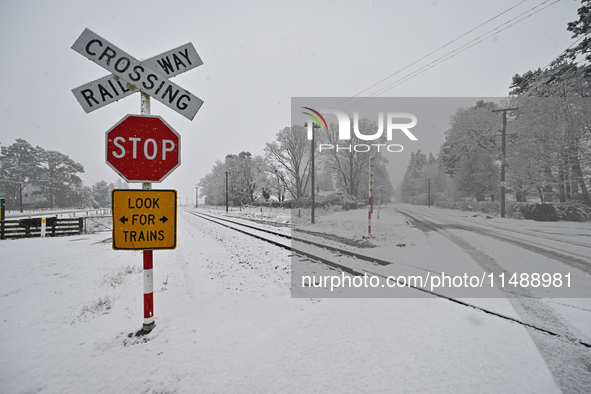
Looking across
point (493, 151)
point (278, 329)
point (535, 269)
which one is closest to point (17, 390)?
point (278, 329)

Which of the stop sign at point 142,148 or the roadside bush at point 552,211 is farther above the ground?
the stop sign at point 142,148

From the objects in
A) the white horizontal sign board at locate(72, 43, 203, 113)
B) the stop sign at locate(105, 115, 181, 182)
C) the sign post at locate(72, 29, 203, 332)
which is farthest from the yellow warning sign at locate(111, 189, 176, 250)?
the white horizontal sign board at locate(72, 43, 203, 113)

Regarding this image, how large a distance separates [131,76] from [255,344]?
349 centimetres

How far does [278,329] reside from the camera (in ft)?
9.34

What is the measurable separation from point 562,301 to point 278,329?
4.41 m

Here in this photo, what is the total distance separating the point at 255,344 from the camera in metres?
2.54

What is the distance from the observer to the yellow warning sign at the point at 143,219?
2.61m

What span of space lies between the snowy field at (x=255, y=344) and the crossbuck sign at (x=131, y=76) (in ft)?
9.04

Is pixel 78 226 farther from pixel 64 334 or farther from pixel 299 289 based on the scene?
pixel 299 289

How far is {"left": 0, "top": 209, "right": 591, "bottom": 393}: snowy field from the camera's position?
199 centimetres

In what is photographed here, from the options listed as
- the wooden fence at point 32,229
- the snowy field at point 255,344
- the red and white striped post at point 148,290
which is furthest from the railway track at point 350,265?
the wooden fence at point 32,229

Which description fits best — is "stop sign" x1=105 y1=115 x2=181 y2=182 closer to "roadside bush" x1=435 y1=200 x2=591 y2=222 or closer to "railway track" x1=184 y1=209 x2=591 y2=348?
"railway track" x1=184 y1=209 x2=591 y2=348

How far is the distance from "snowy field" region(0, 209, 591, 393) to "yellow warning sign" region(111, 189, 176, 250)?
44.7 inches

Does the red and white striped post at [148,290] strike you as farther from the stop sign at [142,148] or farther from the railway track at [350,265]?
the railway track at [350,265]
